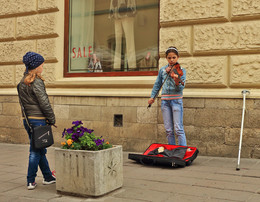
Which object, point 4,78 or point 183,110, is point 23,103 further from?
point 4,78

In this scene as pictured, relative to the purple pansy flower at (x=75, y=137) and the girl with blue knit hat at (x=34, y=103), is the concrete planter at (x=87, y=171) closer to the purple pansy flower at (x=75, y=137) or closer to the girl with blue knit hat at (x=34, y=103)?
the purple pansy flower at (x=75, y=137)

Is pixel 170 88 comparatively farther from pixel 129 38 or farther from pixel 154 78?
pixel 129 38

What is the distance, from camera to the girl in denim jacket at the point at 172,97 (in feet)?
19.4

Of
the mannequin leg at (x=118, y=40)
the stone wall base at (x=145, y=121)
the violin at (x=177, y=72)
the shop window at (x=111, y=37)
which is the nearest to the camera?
the violin at (x=177, y=72)

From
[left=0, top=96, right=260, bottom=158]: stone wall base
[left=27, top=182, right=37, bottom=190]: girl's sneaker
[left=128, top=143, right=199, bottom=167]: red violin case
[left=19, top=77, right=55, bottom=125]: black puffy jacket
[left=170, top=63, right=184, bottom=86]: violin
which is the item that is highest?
[left=170, top=63, right=184, bottom=86]: violin

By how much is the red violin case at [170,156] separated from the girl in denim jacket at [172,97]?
35 cm

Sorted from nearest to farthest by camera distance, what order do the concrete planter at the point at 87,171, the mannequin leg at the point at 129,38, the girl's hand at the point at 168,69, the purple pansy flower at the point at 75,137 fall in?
the concrete planter at the point at 87,171 → the purple pansy flower at the point at 75,137 → the girl's hand at the point at 168,69 → the mannequin leg at the point at 129,38

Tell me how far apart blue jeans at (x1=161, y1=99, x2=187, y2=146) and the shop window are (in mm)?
1337

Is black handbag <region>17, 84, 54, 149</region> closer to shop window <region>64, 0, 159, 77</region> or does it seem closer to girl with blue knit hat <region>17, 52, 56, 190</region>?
girl with blue knit hat <region>17, 52, 56, 190</region>

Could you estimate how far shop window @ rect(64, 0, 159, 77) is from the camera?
755 cm

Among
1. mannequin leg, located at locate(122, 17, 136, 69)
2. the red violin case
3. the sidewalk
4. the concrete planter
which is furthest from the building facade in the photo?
the concrete planter

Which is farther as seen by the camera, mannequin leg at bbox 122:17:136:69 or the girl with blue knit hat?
mannequin leg at bbox 122:17:136:69

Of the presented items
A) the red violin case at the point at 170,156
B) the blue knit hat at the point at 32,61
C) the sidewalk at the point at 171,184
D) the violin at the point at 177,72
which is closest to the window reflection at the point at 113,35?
the violin at the point at 177,72

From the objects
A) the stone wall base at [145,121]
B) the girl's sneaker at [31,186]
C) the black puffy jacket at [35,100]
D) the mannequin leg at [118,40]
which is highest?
the mannequin leg at [118,40]
